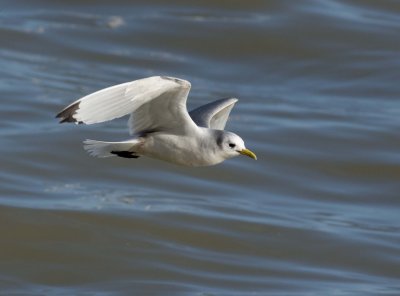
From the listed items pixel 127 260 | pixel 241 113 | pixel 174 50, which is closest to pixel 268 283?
pixel 127 260

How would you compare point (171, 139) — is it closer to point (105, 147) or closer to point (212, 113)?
point (105, 147)

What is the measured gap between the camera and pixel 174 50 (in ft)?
65.4

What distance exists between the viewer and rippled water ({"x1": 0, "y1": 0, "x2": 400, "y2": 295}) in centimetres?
1247

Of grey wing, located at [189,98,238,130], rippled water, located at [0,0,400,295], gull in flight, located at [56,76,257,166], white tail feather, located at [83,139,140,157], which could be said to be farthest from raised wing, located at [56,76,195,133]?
rippled water, located at [0,0,400,295]

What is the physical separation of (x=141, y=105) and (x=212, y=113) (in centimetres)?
122

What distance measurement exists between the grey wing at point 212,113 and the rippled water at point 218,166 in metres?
2.10

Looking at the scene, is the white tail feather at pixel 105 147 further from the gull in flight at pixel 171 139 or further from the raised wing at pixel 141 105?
the raised wing at pixel 141 105

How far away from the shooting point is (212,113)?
9.84 m

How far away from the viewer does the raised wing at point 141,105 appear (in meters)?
7.90

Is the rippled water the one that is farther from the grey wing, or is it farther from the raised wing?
the raised wing

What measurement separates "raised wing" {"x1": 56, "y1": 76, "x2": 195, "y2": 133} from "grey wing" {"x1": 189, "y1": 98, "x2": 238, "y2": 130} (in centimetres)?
74

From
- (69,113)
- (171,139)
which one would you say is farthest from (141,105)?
(69,113)

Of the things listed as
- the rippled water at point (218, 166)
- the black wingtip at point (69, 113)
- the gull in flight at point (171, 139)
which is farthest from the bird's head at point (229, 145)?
the rippled water at point (218, 166)

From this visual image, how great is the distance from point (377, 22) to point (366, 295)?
9.35 meters
